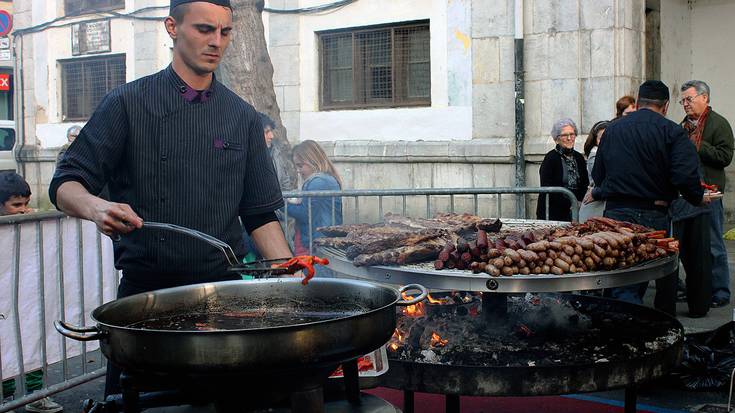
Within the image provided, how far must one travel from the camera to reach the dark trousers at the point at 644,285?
7066mm

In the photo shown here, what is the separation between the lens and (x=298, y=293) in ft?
9.39

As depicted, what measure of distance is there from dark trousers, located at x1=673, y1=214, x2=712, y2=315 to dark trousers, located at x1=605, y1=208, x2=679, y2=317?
0.47 metres

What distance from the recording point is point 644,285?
24.8ft

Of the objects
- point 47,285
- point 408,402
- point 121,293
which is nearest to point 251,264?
point 121,293

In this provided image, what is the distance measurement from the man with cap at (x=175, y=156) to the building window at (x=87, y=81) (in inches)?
633

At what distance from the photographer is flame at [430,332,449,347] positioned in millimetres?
4482

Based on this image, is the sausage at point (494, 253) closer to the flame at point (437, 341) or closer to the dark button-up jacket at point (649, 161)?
the flame at point (437, 341)

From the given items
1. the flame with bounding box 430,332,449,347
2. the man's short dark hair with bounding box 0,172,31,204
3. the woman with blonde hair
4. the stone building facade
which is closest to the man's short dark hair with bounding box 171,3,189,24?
the flame with bounding box 430,332,449,347

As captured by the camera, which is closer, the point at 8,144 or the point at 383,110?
the point at 383,110

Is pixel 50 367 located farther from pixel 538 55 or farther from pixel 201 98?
pixel 538 55

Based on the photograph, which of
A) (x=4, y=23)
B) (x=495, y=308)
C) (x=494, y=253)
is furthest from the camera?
(x=4, y=23)

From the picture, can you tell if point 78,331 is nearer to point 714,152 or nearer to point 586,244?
point 586,244

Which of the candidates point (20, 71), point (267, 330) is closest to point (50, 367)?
point (267, 330)

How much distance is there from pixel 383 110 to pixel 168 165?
11826 mm
